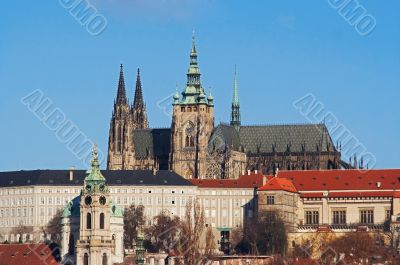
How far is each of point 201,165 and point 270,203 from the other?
16459 millimetres

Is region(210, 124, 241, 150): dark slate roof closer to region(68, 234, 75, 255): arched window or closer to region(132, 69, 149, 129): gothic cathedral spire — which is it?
region(132, 69, 149, 129): gothic cathedral spire

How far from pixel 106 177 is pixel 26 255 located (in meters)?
47.6

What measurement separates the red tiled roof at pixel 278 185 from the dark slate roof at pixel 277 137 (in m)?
15.8

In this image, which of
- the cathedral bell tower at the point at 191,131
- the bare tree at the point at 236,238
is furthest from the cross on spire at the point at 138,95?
the bare tree at the point at 236,238

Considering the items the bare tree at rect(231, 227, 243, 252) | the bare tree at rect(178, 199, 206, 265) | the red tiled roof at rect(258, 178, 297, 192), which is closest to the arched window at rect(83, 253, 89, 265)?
the bare tree at rect(178, 199, 206, 265)

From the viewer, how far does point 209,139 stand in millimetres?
174375

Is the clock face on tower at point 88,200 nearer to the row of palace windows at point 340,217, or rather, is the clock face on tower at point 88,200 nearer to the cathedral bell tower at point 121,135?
the row of palace windows at point 340,217

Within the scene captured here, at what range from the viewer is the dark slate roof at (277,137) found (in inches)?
6939

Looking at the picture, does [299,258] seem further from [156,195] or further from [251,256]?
[156,195]

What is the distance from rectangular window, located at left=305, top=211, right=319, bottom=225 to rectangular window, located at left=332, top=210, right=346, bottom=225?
5.03 ft

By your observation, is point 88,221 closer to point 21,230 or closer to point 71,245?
point 71,245

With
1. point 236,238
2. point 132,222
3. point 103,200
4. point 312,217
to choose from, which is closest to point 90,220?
point 103,200

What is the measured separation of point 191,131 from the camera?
174m

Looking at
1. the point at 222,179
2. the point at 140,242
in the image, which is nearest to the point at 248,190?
the point at 222,179
